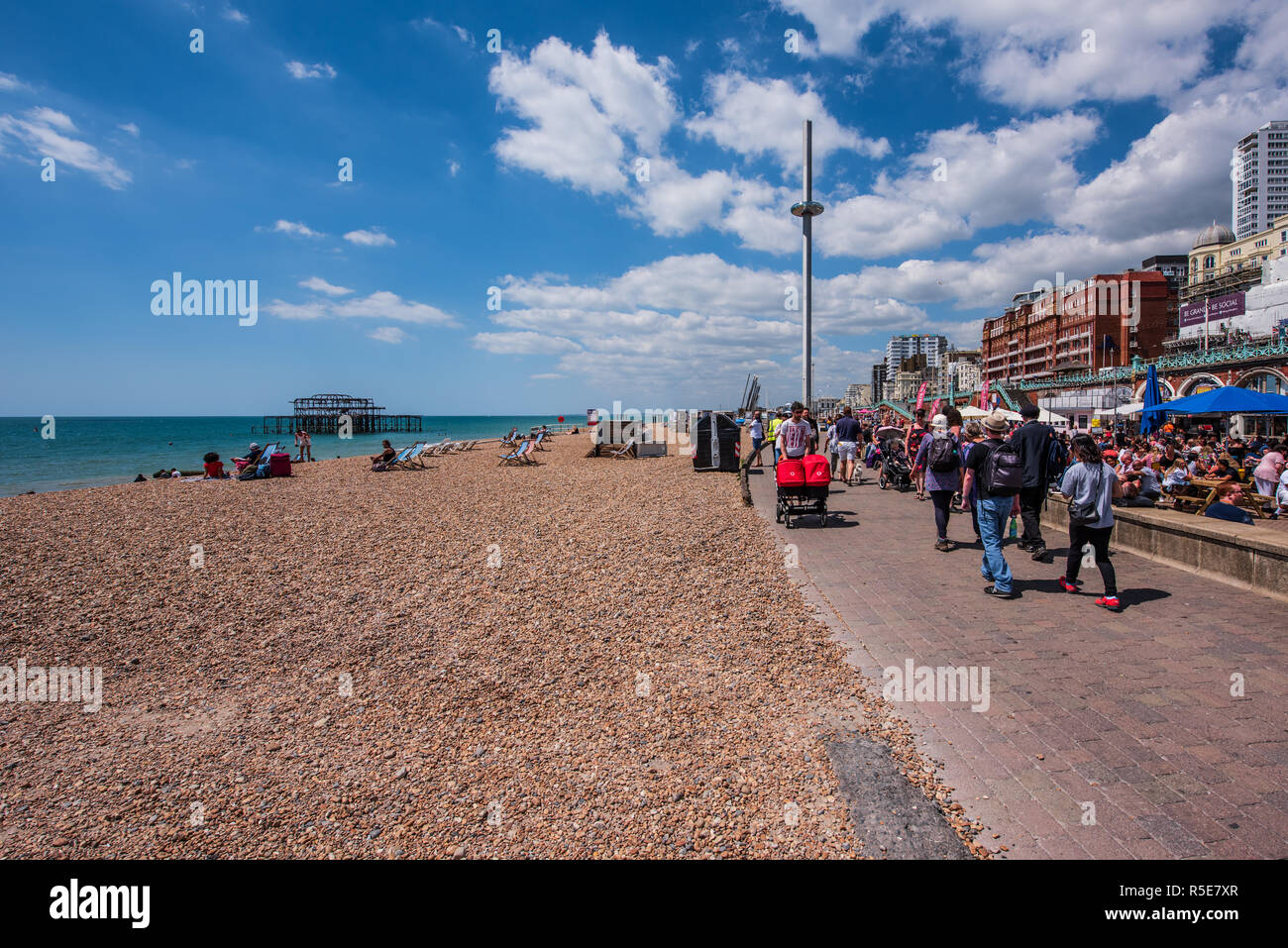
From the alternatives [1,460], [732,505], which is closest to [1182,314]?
[732,505]

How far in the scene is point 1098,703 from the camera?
354 cm

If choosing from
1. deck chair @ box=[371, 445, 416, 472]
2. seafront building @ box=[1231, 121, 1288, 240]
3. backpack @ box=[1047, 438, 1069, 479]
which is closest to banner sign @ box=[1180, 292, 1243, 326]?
backpack @ box=[1047, 438, 1069, 479]

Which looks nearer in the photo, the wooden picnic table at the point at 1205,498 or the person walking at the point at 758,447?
the wooden picnic table at the point at 1205,498

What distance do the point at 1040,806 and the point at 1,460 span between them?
193ft

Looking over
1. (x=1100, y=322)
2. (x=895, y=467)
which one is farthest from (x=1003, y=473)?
(x=1100, y=322)

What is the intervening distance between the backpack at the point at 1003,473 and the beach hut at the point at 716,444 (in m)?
12.2

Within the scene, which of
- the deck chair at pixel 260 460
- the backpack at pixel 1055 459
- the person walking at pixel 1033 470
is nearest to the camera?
the person walking at pixel 1033 470

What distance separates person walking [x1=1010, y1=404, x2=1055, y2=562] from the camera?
7.11 metres

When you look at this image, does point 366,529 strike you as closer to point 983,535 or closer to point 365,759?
point 365,759

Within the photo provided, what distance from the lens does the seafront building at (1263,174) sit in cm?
14688

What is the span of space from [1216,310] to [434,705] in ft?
301

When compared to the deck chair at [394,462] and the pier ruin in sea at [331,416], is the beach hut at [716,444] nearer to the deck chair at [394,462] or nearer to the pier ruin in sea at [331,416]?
the deck chair at [394,462]

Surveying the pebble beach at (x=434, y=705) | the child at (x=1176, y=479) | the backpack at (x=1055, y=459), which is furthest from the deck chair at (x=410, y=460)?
the child at (x=1176, y=479)
